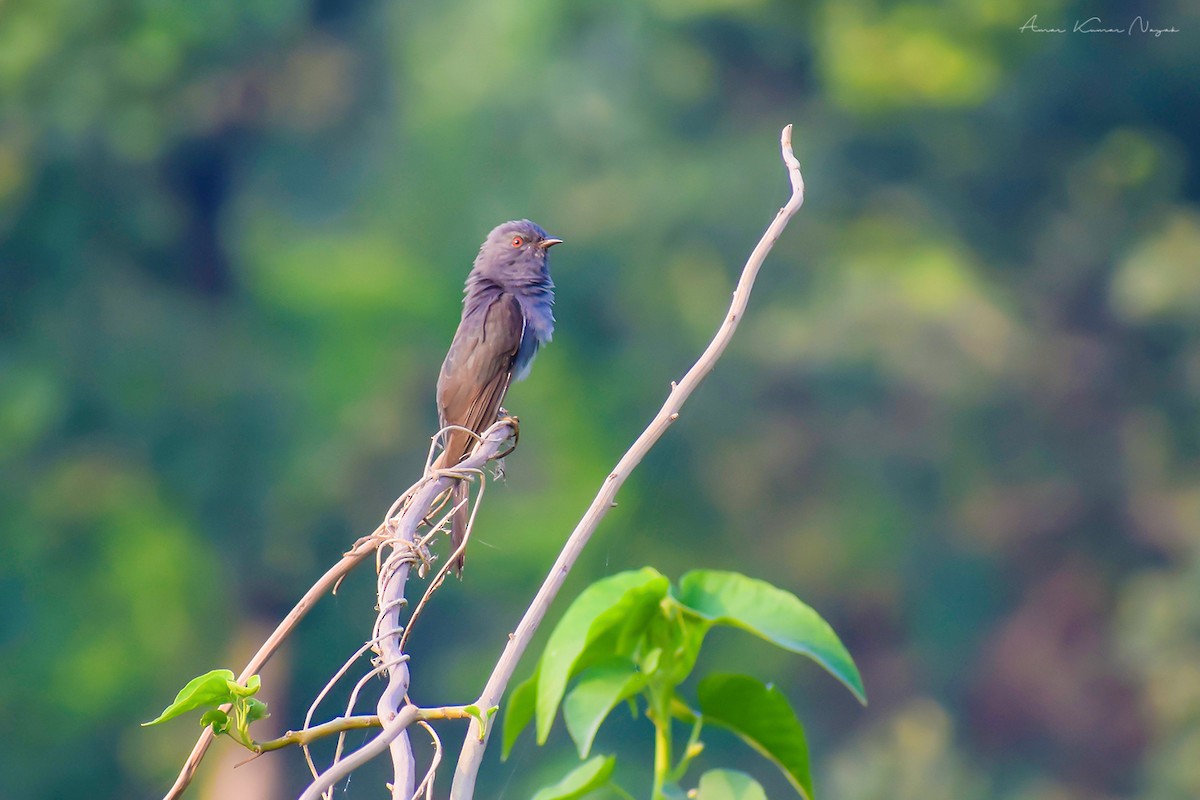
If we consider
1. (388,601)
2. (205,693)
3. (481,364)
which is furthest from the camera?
(481,364)

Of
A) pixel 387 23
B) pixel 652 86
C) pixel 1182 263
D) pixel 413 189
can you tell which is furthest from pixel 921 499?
pixel 387 23

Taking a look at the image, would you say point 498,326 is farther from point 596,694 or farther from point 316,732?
point 596,694

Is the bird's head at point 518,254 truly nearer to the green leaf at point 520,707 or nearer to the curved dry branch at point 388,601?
the curved dry branch at point 388,601

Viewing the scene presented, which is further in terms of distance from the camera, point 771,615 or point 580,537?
point 580,537

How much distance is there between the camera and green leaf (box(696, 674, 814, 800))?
2.08ft

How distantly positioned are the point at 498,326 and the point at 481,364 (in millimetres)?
131

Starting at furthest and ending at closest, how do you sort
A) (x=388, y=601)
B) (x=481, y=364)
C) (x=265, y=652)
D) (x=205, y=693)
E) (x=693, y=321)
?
(x=693, y=321) < (x=481, y=364) < (x=388, y=601) < (x=265, y=652) < (x=205, y=693)

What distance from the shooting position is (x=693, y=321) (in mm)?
11555

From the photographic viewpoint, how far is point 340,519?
10820 mm

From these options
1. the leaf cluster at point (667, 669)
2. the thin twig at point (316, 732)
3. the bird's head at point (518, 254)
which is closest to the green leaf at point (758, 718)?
the leaf cluster at point (667, 669)

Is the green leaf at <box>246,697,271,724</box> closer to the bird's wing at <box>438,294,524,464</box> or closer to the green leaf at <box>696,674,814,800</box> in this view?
the green leaf at <box>696,674,814,800</box>

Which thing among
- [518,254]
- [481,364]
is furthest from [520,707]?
[518,254]

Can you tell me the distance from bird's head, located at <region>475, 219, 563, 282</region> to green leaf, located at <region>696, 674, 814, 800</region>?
3.10 m

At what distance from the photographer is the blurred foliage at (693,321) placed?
11.0 meters
